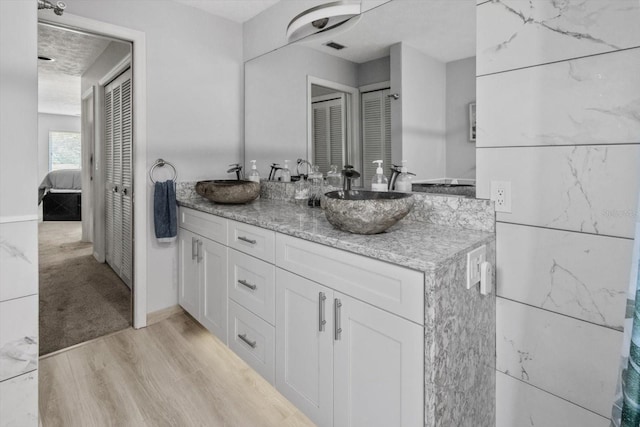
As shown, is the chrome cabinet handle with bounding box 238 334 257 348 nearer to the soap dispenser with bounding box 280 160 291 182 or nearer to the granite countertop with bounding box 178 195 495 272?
the granite countertop with bounding box 178 195 495 272

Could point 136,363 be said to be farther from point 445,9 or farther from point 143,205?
point 445,9

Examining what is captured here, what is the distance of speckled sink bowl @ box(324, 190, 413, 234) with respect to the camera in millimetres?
1352

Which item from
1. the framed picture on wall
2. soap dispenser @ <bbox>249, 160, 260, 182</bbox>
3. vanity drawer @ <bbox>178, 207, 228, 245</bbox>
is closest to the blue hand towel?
vanity drawer @ <bbox>178, 207, 228, 245</bbox>

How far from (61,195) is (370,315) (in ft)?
6.93

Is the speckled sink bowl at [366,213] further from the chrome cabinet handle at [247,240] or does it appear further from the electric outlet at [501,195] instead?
the chrome cabinet handle at [247,240]

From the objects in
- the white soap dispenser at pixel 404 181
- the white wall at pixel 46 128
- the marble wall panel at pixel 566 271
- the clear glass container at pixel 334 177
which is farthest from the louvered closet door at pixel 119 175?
the marble wall panel at pixel 566 271

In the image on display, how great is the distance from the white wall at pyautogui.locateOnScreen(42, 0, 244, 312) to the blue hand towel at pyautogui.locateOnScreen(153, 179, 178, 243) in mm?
105

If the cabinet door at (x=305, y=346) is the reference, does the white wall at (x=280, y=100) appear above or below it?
above

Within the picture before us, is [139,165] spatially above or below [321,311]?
above

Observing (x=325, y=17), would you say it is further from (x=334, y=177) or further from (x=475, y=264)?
(x=475, y=264)

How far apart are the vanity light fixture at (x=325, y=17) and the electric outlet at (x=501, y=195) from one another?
3.53ft

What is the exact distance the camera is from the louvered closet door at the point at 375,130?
6.25ft

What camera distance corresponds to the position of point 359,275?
128 centimetres

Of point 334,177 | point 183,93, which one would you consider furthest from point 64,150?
→ point 334,177
